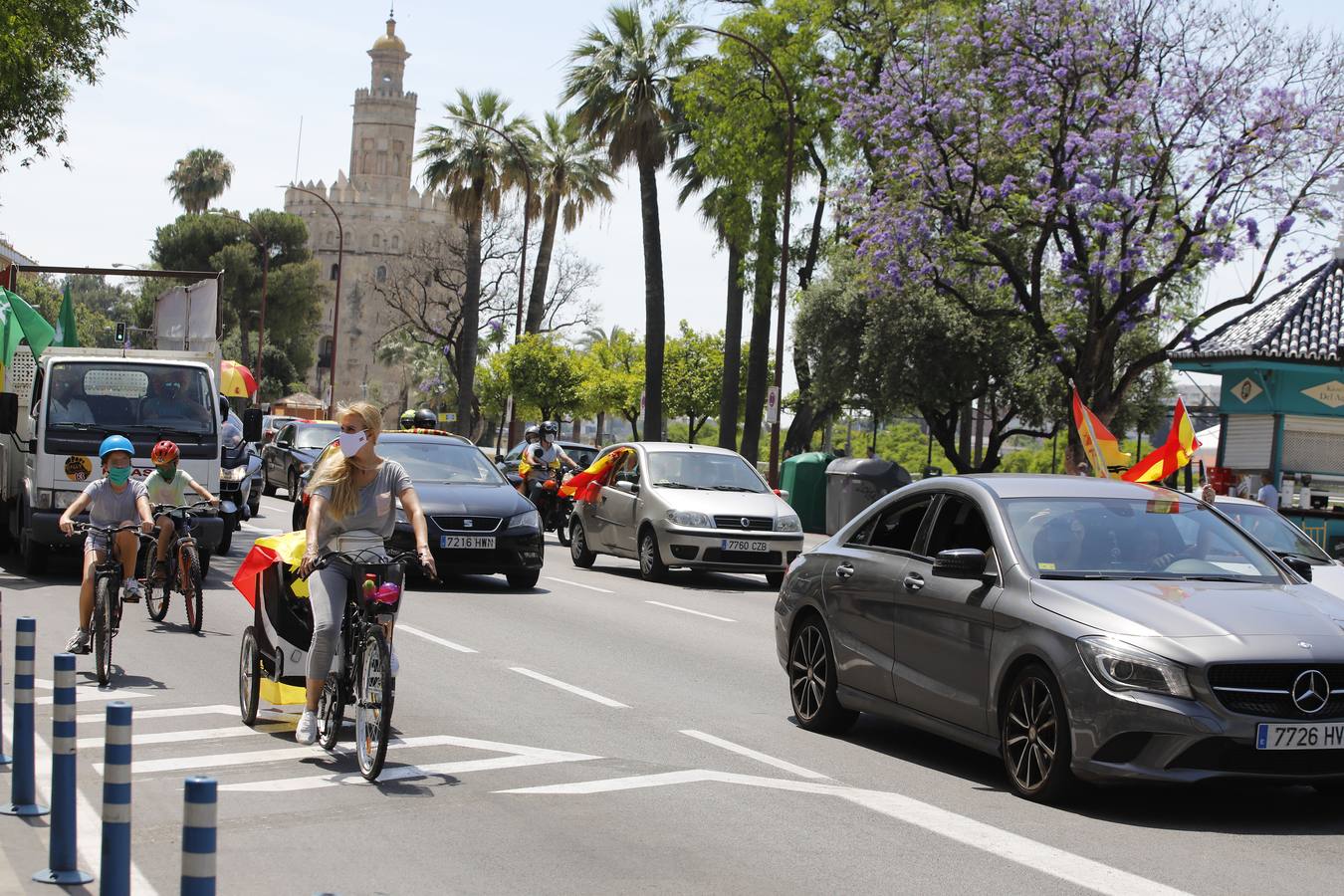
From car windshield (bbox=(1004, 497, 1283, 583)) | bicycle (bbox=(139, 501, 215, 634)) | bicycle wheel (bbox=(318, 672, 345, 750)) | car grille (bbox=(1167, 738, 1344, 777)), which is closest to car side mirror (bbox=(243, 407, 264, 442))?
bicycle (bbox=(139, 501, 215, 634))

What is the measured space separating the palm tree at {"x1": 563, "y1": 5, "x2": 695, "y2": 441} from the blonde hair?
111ft

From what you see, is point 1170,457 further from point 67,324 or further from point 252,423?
point 67,324

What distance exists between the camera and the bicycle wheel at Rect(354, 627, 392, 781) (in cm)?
747

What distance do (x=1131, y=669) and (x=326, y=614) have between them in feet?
12.2

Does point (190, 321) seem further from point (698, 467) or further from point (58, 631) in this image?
point (58, 631)

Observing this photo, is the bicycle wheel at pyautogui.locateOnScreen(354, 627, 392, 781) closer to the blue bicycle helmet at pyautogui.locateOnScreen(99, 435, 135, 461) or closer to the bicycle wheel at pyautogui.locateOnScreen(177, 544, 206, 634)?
the blue bicycle helmet at pyautogui.locateOnScreen(99, 435, 135, 461)

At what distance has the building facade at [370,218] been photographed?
5787 inches

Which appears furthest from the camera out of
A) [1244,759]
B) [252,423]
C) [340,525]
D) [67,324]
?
[67,324]

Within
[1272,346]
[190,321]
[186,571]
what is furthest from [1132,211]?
[186,571]

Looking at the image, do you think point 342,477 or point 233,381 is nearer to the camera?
point 342,477

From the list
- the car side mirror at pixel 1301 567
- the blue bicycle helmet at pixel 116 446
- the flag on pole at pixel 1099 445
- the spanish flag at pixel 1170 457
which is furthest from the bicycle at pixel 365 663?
the flag on pole at pixel 1099 445

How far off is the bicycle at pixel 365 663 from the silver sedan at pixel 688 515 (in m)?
11.4

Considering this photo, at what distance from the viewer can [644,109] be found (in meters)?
43.2

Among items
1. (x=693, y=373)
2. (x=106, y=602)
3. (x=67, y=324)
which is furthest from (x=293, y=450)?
(x=693, y=373)
